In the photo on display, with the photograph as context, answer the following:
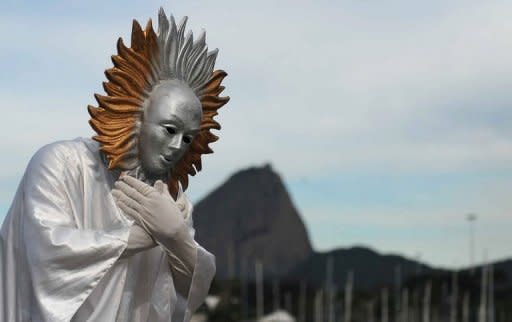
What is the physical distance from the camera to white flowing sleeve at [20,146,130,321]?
6.55 m

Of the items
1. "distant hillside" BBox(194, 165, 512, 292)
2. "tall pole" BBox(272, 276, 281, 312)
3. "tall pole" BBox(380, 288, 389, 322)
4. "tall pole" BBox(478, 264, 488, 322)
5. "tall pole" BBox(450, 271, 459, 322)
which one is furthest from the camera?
"distant hillside" BBox(194, 165, 512, 292)

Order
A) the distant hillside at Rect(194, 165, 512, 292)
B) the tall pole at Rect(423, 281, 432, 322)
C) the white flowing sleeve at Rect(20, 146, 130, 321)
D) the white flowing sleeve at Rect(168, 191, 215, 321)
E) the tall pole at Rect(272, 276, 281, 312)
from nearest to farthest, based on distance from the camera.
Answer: the white flowing sleeve at Rect(20, 146, 130, 321), the white flowing sleeve at Rect(168, 191, 215, 321), the tall pole at Rect(423, 281, 432, 322), the tall pole at Rect(272, 276, 281, 312), the distant hillside at Rect(194, 165, 512, 292)

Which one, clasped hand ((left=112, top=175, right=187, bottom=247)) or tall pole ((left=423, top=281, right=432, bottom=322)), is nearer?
clasped hand ((left=112, top=175, right=187, bottom=247))

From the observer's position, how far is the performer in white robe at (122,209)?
659 centimetres

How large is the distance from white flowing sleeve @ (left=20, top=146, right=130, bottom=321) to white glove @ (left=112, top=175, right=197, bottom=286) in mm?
119

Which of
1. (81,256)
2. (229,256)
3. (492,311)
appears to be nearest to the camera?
(81,256)

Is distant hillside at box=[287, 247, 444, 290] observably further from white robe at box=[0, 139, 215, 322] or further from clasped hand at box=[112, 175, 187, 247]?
clasped hand at box=[112, 175, 187, 247]

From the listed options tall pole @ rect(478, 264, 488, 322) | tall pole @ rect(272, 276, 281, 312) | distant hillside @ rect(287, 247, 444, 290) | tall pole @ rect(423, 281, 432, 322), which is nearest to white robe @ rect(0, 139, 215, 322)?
tall pole @ rect(478, 264, 488, 322)

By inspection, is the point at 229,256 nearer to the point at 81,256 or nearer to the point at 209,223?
the point at 209,223

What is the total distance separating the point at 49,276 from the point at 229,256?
82436mm

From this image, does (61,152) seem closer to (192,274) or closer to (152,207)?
(152,207)

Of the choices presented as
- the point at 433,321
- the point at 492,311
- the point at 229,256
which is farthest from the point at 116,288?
the point at 229,256

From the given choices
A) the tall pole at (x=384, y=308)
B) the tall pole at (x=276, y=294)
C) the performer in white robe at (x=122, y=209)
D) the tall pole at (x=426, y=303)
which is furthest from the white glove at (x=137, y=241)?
the tall pole at (x=276, y=294)

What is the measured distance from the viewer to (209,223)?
8931 cm
